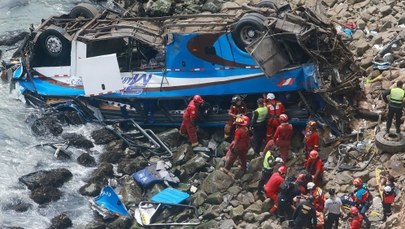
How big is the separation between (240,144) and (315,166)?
1511mm

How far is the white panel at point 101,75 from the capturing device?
1579 cm

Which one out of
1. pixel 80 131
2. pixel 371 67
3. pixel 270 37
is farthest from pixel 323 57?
pixel 80 131

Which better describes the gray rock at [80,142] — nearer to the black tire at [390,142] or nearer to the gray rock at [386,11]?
the black tire at [390,142]

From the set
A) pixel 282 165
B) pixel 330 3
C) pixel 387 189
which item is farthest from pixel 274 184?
pixel 330 3

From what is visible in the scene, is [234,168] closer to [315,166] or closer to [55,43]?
[315,166]

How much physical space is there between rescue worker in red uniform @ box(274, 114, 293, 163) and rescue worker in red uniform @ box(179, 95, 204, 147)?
204 cm

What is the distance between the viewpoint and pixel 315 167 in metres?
13.1

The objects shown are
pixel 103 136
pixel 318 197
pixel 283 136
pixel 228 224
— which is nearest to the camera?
pixel 318 197

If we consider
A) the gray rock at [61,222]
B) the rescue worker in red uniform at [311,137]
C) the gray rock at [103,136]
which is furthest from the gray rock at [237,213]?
the gray rock at [103,136]

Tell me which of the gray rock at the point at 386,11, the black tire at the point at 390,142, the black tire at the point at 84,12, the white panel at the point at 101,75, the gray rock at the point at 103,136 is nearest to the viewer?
the black tire at the point at 390,142

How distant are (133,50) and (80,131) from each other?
2222 mm

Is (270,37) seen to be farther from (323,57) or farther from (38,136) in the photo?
(38,136)

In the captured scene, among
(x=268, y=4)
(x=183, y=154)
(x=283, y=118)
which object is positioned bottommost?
(x=183, y=154)

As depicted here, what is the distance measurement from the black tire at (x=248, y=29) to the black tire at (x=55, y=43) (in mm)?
4024
